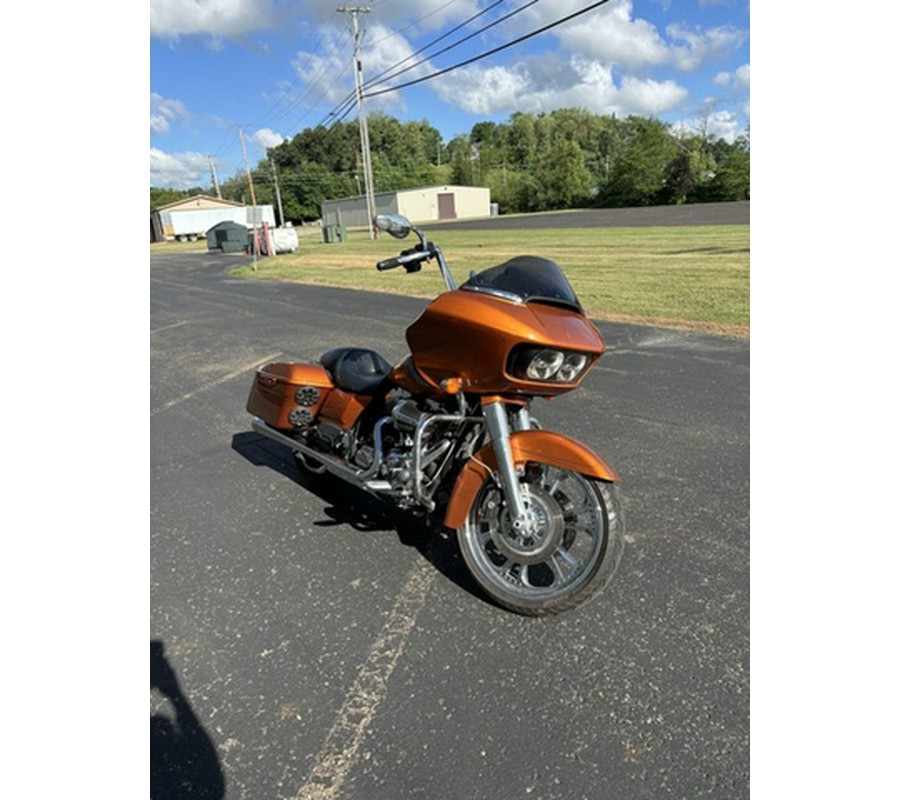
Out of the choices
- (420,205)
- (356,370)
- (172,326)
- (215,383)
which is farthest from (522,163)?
(356,370)

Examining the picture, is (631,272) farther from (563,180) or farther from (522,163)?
(522,163)

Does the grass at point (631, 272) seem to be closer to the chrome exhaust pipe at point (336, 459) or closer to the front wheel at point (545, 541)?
the front wheel at point (545, 541)

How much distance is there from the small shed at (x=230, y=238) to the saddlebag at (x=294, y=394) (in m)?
31.8

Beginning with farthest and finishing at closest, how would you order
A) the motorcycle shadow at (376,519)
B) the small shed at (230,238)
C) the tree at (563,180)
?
the tree at (563,180)
the small shed at (230,238)
the motorcycle shadow at (376,519)

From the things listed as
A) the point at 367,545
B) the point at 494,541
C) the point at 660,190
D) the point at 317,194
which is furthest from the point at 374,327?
the point at 317,194

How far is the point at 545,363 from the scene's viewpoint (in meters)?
2.19

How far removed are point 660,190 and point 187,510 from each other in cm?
6048

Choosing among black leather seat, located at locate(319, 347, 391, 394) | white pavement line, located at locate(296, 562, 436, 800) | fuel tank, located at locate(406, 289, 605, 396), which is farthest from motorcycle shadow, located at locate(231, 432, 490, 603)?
Result: fuel tank, located at locate(406, 289, 605, 396)

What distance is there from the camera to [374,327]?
828 cm

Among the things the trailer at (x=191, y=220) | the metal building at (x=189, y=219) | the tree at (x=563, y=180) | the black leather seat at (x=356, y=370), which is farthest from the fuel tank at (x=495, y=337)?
the tree at (x=563, y=180)

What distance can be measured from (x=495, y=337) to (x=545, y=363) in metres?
0.22

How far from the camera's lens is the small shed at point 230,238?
32844mm

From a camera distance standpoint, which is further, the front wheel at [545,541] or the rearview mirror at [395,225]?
the rearview mirror at [395,225]

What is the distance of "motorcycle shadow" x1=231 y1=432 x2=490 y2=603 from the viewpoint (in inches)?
109
